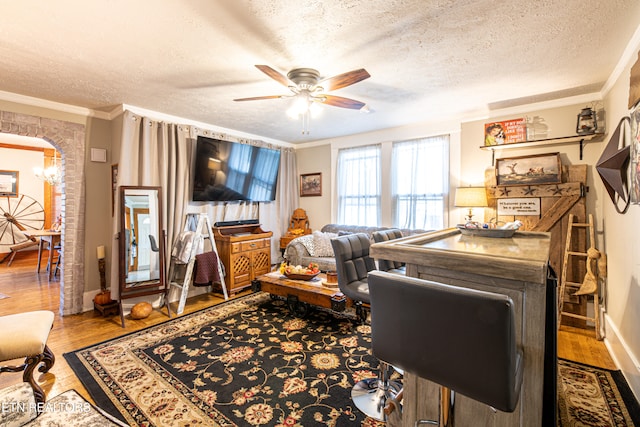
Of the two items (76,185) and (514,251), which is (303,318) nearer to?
(514,251)

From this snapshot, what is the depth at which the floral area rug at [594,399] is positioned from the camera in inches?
68.3

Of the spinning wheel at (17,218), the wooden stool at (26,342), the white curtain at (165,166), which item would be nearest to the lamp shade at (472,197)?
the white curtain at (165,166)

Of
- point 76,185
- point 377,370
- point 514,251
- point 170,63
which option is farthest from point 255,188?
point 514,251

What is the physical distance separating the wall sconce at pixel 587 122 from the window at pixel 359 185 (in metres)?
2.40

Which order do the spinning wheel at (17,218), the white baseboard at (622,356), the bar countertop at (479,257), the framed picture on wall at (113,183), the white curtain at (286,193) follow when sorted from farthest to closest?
the spinning wheel at (17,218) < the white curtain at (286,193) < the framed picture on wall at (113,183) < the white baseboard at (622,356) < the bar countertop at (479,257)

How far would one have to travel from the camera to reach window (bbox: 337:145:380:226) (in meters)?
4.68

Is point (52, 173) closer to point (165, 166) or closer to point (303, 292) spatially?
point (165, 166)

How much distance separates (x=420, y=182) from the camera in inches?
166

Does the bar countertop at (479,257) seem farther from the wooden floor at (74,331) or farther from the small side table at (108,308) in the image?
the small side table at (108,308)

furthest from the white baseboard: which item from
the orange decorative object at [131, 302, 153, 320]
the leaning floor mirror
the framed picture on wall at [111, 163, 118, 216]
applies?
the framed picture on wall at [111, 163, 118, 216]

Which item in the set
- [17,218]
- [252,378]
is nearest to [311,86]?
[252,378]

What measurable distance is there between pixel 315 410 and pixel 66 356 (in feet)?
7.16

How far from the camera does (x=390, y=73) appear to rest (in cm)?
256

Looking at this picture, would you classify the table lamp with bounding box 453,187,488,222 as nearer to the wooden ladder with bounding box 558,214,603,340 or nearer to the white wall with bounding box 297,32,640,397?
the white wall with bounding box 297,32,640,397
